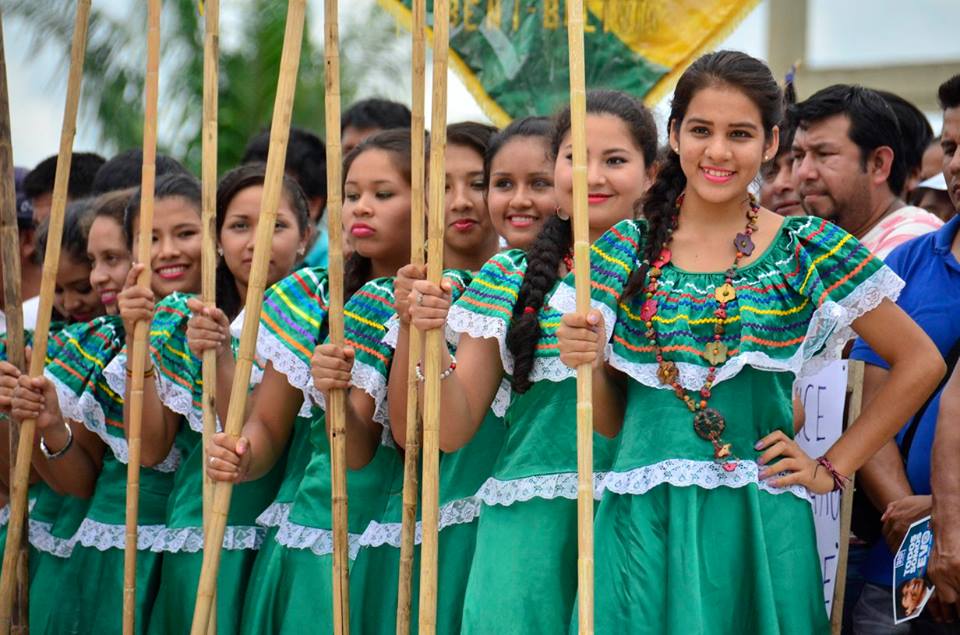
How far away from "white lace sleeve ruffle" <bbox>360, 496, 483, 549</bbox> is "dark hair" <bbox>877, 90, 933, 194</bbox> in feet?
6.62

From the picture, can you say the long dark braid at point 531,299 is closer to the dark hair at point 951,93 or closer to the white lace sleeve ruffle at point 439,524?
the white lace sleeve ruffle at point 439,524

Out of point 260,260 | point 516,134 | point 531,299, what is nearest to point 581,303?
point 531,299

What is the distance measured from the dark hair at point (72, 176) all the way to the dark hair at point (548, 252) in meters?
3.20

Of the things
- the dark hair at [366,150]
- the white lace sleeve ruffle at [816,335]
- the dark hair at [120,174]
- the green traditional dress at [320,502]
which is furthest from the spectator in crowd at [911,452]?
the dark hair at [120,174]

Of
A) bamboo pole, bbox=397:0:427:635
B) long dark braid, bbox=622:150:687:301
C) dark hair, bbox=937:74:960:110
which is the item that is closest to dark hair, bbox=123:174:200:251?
bamboo pole, bbox=397:0:427:635

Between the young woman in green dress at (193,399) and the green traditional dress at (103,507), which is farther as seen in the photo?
the green traditional dress at (103,507)

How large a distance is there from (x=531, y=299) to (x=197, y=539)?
1.44 metres

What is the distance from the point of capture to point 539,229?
390cm

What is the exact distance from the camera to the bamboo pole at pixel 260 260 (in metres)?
3.47

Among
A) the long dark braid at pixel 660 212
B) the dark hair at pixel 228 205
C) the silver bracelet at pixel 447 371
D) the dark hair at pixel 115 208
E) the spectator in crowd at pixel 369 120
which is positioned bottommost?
the silver bracelet at pixel 447 371

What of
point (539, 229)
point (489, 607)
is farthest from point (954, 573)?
point (539, 229)

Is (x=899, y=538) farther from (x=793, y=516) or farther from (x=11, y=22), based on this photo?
(x=11, y=22)

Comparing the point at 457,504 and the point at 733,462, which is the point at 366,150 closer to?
the point at 457,504

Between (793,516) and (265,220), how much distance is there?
4.60 ft
